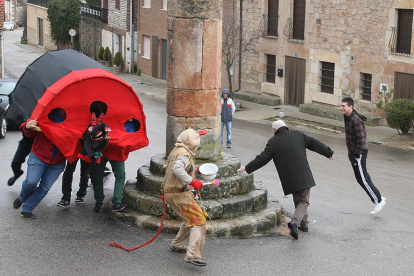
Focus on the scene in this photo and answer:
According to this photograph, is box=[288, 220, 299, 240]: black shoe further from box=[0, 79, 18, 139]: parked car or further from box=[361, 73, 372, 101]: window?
box=[361, 73, 372, 101]: window

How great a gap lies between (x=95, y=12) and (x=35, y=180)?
34011mm

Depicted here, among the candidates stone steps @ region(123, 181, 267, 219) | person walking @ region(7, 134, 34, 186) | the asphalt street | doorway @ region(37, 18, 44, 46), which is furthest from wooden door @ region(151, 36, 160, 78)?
stone steps @ region(123, 181, 267, 219)

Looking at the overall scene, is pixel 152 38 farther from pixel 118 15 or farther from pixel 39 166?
pixel 39 166

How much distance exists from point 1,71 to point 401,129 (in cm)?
1866

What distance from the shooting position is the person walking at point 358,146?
10.4m

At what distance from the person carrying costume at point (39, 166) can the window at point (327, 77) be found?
16.0 meters

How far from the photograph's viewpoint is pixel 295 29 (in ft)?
82.9

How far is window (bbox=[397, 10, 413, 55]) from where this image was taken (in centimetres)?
2078

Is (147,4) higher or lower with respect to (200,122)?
higher

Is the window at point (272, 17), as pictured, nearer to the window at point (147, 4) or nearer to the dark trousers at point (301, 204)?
the window at point (147, 4)

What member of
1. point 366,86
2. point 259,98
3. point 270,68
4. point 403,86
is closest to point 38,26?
point 270,68

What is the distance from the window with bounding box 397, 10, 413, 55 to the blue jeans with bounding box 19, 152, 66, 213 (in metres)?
14.4

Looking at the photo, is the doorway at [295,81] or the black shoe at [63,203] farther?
the doorway at [295,81]

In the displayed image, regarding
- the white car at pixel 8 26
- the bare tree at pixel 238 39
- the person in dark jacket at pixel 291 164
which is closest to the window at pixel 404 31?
the bare tree at pixel 238 39
